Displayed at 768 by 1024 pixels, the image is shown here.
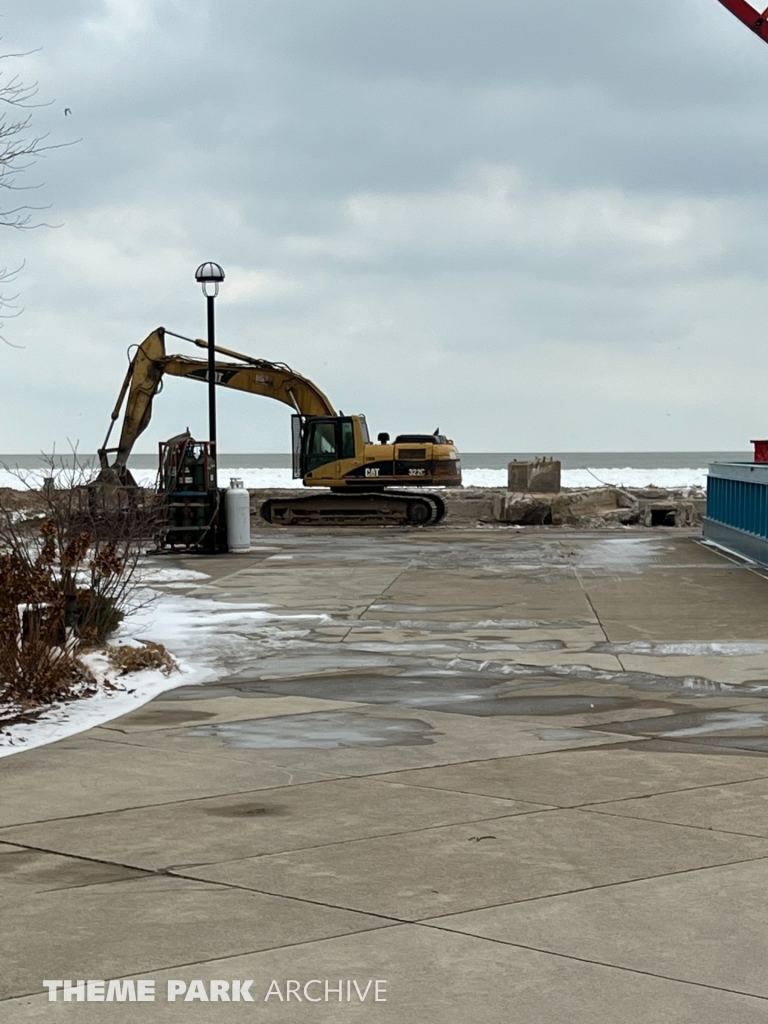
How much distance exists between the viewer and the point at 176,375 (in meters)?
32.7

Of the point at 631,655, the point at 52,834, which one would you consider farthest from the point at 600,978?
the point at 631,655

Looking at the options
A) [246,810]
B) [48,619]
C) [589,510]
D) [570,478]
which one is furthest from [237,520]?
[570,478]

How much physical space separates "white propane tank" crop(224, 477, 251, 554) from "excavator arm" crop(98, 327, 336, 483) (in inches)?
182

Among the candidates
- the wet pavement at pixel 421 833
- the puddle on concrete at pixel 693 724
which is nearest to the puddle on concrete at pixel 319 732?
the wet pavement at pixel 421 833

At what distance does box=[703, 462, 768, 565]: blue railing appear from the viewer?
66.8ft

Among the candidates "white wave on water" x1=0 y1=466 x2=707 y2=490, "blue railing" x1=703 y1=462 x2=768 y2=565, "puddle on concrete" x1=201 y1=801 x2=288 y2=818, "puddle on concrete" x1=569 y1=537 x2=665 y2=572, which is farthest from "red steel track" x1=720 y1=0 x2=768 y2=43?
"white wave on water" x1=0 y1=466 x2=707 y2=490

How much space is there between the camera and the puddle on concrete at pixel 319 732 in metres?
7.74

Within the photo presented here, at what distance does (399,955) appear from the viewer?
4285mm

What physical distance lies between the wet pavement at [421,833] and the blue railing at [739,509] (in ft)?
28.0

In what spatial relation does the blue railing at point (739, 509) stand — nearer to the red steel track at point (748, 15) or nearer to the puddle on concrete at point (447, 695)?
the red steel track at point (748, 15)

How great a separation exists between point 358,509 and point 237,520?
38.2ft

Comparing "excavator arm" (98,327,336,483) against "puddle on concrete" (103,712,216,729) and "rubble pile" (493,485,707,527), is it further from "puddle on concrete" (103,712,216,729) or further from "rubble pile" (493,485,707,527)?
"puddle on concrete" (103,712,216,729)

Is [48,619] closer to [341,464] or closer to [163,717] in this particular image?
[163,717]

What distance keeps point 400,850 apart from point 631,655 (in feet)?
20.0
